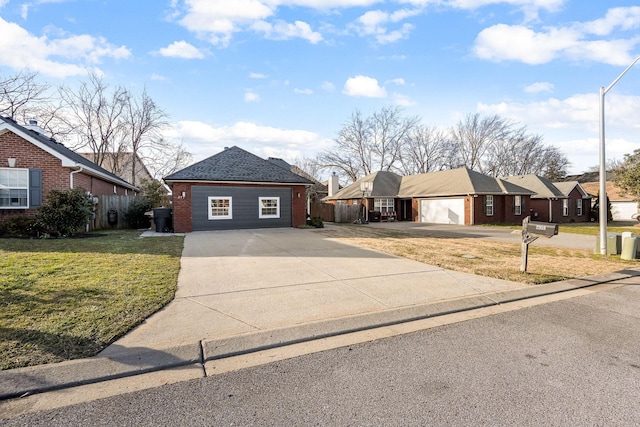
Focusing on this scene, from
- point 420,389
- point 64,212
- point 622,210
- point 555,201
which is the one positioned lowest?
point 420,389

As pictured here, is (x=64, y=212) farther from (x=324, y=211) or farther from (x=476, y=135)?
(x=476, y=135)

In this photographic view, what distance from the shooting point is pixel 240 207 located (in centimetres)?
1678

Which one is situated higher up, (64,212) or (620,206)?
(64,212)

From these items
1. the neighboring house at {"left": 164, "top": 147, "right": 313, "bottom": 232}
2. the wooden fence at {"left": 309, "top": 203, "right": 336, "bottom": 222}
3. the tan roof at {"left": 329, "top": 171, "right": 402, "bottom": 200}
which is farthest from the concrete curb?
the tan roof at {"left": 329, "top": 171, "right": 402, "bottom": 200}

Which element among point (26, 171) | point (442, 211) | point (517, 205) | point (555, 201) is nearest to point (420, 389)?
point (26, 171)

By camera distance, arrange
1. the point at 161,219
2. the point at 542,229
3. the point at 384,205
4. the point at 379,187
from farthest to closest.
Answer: the point at 379,187 < the point at 384,205 < the point at 161,219 < the point at 542,229

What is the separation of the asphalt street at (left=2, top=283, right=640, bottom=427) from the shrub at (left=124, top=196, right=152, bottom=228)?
1726cm

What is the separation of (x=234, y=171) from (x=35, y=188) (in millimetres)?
8196

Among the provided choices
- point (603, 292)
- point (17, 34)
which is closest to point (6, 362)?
point (603, 292)

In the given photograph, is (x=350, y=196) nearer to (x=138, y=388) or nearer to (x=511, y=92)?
(x=511, y=92)

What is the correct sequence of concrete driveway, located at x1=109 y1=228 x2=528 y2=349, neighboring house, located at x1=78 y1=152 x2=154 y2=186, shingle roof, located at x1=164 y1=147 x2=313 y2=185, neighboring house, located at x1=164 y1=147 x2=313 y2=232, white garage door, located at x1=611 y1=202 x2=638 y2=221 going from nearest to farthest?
concrete driveway, located at x1=109 y1=228 x2=528 y2=349, neighboring house, located at x1=164 y1=147 x2=313 y2=232, shingle roof, located at x1=164 y1=147 x2=313 y2=185, neighboring house, located at x1=78 y1=152 x2=154 y2=186, white garage door, located at x1=611 y1=202 x2=638 y2=221

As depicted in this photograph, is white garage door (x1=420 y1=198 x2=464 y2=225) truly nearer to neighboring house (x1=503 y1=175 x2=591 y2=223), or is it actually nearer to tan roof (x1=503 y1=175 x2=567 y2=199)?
neighboring house (x1=503 y1=175 x2=591 y2=223)

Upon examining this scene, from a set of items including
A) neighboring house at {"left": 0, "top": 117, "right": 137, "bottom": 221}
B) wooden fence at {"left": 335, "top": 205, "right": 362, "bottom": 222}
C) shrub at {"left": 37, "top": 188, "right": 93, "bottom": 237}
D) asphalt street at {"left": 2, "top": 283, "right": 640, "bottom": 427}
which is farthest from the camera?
wooden fence at {"left": 335, "top": 205, "right": 362, "bottom": 222}

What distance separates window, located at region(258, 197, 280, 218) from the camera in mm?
17250
